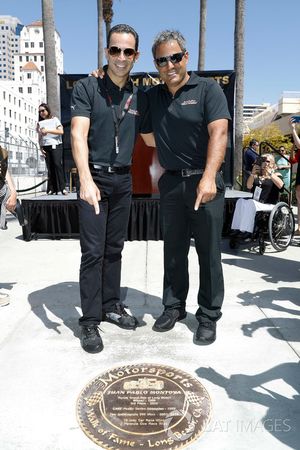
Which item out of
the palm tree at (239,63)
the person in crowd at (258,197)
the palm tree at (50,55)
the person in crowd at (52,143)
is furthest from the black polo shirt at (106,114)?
the palm tree at (239,63)

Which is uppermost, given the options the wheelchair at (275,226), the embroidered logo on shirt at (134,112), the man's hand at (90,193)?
the embroidered logo on shirt at (134,112)

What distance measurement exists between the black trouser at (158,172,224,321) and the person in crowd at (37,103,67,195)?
542 centimetres

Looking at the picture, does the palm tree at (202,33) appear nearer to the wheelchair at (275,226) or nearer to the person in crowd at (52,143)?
the person in crowd at (52,143)

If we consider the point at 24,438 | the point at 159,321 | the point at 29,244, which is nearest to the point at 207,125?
the point at 159,321

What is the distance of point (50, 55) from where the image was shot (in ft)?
39.5

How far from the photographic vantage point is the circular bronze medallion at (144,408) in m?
1.94

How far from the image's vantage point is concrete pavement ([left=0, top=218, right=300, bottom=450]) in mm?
1992

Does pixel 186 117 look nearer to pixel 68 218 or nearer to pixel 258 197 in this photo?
pixel 258 197

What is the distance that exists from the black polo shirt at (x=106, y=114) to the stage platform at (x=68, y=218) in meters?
4.03

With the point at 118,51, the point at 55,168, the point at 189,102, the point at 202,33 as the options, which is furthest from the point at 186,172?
the point at 202,33

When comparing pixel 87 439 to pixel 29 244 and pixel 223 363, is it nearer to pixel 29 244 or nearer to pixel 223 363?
pixel 223 363

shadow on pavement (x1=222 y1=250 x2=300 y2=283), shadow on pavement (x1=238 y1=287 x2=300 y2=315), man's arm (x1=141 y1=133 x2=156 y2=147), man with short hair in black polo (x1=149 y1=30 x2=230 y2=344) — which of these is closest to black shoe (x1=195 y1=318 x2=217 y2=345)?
man with short hair in black polo (x1=149 y1=30 x2=230 y2=344)

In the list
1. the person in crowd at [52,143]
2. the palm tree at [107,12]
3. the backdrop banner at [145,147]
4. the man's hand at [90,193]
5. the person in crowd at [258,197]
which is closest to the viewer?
the man's hand at [90,193]

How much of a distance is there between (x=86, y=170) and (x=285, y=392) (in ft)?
6.21
